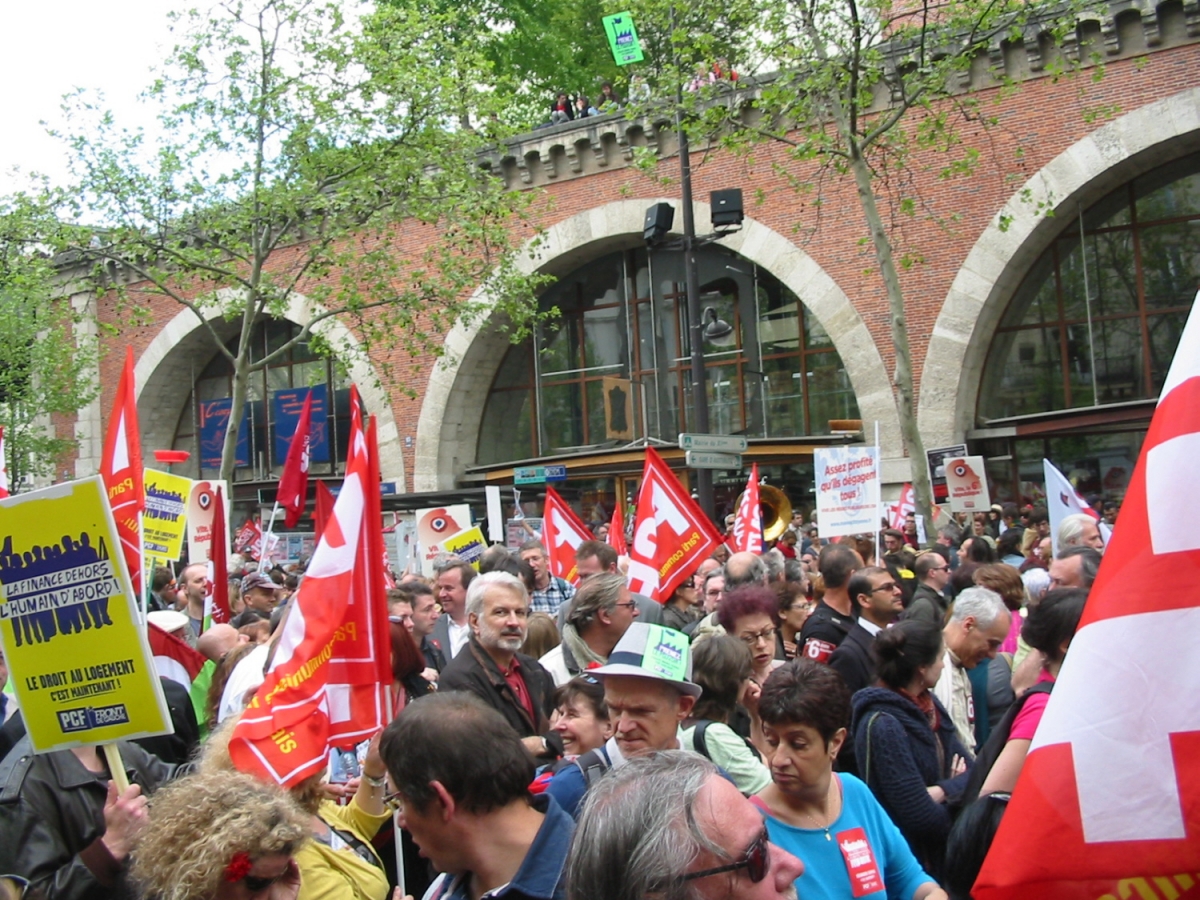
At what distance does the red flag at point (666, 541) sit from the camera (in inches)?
363

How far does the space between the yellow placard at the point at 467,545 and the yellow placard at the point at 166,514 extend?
299 centimetres

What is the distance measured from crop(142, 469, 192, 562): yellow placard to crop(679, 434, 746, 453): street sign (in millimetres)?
5152

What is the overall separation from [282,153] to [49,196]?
3743 mm

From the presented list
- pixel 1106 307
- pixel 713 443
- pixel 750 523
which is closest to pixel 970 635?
pixel 750 523

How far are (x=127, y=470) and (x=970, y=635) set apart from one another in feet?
14.1

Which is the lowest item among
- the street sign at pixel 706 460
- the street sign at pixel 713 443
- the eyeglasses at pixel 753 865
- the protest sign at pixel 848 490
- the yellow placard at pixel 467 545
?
the eyeglasses at pixel 753 865

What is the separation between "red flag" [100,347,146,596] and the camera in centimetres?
623

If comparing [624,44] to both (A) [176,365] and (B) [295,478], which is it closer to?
(B) [295,478]

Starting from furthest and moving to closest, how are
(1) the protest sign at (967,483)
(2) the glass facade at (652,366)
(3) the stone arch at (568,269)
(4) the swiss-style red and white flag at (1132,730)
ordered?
1. (2) the glass facade at (652,366)
2. (3) the stone arch at (568,269)
3. (1) the protest sign at (967,483)
4. (4) the swiss-style red and white flag at (1132,730)

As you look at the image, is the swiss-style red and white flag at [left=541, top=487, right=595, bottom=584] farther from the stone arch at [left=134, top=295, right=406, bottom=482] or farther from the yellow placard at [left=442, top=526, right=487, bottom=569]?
the stone arch at [left=134, top=295, right=406, bottom=482]

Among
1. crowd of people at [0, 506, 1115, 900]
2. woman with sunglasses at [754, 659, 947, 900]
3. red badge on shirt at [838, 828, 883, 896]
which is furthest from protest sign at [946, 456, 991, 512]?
red badge on shirt at [838, 828, 883, 896]

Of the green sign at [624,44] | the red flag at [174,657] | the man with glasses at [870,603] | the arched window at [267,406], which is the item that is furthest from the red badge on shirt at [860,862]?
the arched window at [267,406]

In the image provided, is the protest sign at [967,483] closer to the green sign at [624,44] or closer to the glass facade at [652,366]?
the glass facade at [652,366]

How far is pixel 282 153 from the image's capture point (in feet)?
68.5
